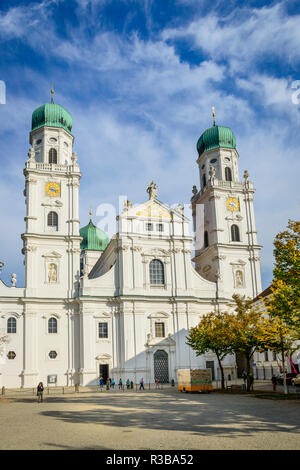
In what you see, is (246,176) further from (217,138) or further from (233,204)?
(217,138)

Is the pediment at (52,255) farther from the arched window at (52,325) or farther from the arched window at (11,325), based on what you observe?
the arched window at (11,325)

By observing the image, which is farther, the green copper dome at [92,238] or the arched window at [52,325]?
the green copper dome at [92,238]

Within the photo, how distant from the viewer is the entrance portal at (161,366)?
51.2m

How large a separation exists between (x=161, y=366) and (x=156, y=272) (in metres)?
10.5

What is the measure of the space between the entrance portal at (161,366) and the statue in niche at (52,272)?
1376 cm

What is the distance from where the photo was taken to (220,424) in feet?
56.5

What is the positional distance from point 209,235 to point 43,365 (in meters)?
25.9

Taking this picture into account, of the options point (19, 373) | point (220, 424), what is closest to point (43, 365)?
point (19, 373)

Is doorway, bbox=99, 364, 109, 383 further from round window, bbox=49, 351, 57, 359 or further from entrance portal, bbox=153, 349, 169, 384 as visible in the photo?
entrance portal, bbox=153, 349, 169, 384

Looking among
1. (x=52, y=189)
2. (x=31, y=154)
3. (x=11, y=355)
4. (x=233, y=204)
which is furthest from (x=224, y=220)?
(x=11, y=355)

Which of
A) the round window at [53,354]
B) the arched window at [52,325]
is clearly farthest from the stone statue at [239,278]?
the round window at [53,354]

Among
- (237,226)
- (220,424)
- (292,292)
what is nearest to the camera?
(220,424)

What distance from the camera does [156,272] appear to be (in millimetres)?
55125

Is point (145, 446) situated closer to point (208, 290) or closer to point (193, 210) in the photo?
point (208, 290)
